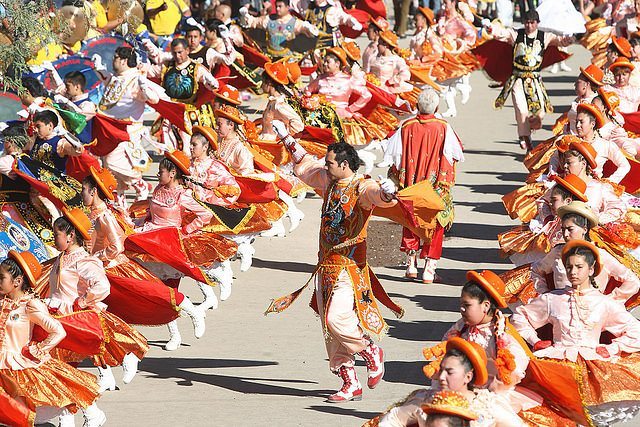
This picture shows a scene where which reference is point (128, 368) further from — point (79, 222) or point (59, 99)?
point (59, 99)

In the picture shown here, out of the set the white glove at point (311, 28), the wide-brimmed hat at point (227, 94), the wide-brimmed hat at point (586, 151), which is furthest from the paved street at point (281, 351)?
the white glove at point (311, 28)

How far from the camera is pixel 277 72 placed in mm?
14953

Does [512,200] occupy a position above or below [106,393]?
above

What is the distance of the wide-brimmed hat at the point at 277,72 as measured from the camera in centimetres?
1485

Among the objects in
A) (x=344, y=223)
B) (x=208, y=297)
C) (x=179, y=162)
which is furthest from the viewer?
(x=208, y=297)

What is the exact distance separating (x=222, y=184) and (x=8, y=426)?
4679mm

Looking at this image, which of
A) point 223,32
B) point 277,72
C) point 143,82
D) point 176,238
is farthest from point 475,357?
point 223,32

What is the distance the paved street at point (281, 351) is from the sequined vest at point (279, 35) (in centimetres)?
436

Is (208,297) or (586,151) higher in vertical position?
(586,151)

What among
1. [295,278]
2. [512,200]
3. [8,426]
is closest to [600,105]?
[512,200]

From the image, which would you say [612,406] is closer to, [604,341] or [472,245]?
[604,341]

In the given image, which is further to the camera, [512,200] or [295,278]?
[295,278]

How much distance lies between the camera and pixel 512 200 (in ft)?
41.0

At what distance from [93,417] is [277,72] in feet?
21.5
